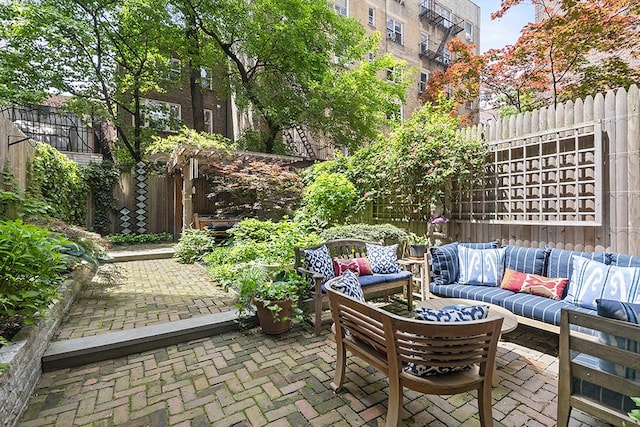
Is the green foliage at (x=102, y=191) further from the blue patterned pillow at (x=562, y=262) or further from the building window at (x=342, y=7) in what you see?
the building window at (x=342, y=7)

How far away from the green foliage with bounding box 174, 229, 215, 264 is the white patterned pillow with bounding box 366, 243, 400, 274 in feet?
14.4

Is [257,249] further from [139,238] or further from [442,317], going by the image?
[139,238]

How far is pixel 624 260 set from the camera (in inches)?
120

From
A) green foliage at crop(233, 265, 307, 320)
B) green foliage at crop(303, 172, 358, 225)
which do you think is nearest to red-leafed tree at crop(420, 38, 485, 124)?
green foliage at crop(303, 172, 358, 225)

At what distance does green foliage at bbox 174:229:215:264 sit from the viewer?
7.04 metres

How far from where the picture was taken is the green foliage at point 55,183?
531 cm

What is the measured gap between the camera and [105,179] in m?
9.73

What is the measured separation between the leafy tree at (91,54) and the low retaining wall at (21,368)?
9.42m

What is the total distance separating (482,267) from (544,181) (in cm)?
167

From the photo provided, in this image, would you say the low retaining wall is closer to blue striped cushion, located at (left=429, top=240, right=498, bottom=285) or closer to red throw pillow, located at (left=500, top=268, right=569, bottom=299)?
blue striped cushion, located at (left=429, top=240, right=498, bottom=285)

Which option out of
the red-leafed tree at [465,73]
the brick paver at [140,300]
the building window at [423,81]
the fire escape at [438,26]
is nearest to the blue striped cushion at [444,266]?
the brick paver at [140,300]

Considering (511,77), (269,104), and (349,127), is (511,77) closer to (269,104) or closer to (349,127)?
(349,127)

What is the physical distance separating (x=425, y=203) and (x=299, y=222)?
112 inches

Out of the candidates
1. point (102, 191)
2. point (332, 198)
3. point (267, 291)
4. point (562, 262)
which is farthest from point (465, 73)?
point (102, 191)
